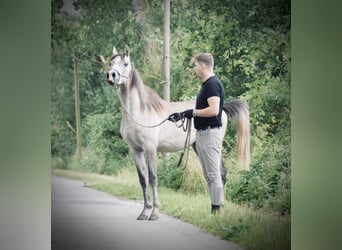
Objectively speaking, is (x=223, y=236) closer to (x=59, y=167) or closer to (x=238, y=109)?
(x=238, y=109)

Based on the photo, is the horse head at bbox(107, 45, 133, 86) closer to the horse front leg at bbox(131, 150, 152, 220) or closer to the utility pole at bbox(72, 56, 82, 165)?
the utility pole at bbox(72, 56, 82, 165)

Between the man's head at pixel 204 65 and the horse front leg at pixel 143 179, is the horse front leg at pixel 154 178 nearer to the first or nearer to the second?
the horse front leg at pixel 143 179

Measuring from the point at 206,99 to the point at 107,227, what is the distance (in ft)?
3.32

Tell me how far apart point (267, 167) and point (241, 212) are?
0.33 meters

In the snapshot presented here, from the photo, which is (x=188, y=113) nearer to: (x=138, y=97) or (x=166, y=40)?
(x=138, y=97)

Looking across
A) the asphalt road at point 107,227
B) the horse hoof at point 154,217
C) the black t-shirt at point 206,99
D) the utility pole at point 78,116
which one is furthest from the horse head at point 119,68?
the horse hoof at point 154,217

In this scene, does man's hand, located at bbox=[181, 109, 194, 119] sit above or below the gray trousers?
above

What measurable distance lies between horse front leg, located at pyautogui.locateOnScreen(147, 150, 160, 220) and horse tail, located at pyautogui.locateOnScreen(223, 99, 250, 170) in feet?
1.75

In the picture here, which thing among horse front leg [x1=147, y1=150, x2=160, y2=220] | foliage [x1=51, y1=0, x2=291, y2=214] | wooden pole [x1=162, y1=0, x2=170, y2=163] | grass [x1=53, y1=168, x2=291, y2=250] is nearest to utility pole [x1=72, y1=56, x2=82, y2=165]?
foliage [x1=51, y1=0, x2=291, y2=214]

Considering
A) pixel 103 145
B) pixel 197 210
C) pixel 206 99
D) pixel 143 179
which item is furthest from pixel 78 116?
pixel 197 210

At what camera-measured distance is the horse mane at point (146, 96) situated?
3.52 m

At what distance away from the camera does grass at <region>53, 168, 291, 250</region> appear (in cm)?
349

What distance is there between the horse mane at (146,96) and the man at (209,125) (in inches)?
7.3
